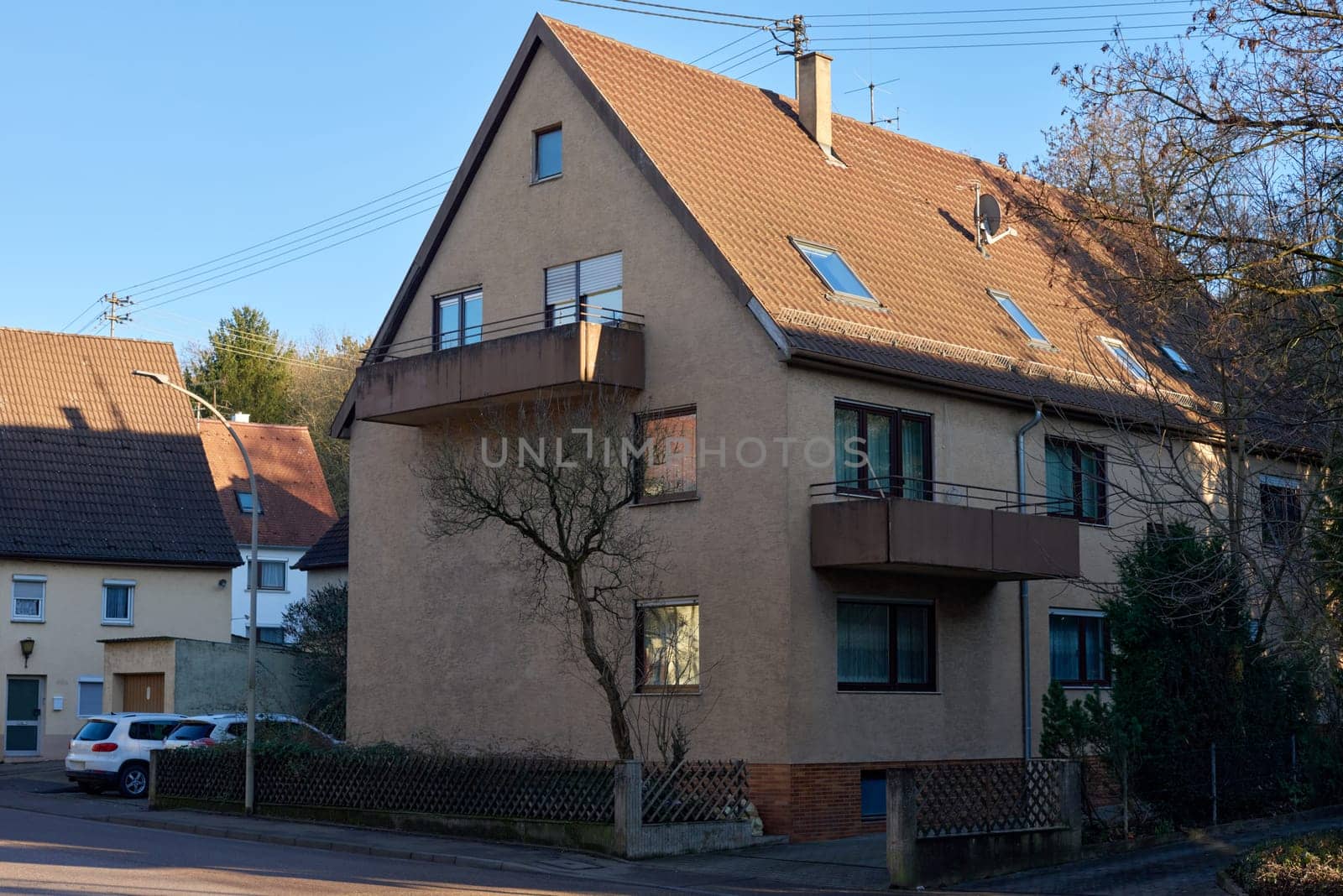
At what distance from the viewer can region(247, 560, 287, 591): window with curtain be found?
55125mm

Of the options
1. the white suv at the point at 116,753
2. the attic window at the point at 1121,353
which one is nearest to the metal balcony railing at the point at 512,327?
the white suv at the point at 116,753

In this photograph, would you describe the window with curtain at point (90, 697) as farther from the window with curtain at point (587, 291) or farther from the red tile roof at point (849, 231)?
the red tile roof at point (849, 231)

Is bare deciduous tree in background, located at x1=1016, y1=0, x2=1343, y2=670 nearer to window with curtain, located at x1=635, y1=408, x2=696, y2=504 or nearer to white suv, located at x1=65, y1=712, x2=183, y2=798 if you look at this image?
window with curtain, located at x1=635, y1=408, x2=696, y2=504

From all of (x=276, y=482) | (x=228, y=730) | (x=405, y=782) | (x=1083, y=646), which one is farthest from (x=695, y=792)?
(x=276, y=482)

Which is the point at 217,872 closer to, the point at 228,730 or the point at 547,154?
the point at 547,154

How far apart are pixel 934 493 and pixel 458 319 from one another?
8.83 m

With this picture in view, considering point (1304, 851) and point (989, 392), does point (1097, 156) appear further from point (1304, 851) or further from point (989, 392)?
point (989, 392)

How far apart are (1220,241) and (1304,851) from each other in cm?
640

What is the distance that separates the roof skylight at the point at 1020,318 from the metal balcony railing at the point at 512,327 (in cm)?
712

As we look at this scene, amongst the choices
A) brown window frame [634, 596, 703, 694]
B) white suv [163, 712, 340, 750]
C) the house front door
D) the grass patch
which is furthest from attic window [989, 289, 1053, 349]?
the house front door

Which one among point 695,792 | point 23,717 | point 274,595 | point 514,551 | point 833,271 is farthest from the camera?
point 274,595

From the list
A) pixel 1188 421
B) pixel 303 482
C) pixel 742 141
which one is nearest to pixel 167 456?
pixel 303 482

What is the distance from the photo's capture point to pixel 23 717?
38219 mm

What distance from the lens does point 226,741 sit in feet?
88.4
